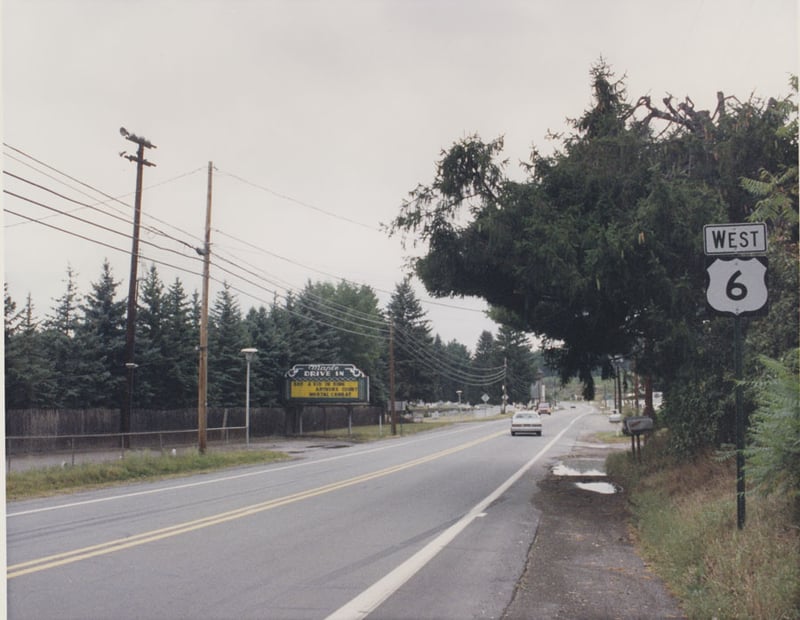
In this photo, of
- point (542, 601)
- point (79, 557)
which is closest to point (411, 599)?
point (542, 601)

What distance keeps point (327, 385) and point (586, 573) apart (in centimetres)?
4143

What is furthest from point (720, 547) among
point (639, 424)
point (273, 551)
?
point (639, 424)

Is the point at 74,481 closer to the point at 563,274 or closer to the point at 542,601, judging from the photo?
the point at 563,274

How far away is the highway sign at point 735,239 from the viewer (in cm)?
764

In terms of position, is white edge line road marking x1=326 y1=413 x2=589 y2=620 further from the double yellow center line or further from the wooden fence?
the wooden fence

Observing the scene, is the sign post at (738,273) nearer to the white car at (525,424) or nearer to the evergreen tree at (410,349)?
the white car at (525,424)

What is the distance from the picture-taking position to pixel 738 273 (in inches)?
304

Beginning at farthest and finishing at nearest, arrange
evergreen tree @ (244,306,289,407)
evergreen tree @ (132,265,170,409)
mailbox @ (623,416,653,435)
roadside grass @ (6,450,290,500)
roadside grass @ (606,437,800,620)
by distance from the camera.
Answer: evergreen tree @ (244,306,289,407) < evergreen tree @ (132,265,170,409) < roadside grass @ (6,450,290,500) < mailbox @ (623,416,653,435) < roadside grass @ (606,437,800,620)

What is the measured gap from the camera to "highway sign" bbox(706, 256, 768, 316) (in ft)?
25.0

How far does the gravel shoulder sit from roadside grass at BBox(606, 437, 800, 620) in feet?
0.78

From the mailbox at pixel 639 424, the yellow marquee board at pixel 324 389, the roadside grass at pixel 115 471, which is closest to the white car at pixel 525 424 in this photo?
the yellow marquee board at pixel 324 389

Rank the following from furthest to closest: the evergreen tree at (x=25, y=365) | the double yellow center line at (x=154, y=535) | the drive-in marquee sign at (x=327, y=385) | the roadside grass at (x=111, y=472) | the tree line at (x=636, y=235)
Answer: the drive-in marquee sign at (x=327, y=385) < the evergreen tree at (x=25, y=365) < the roadside grass at (x=111, y=472) < the tree line at (x=636, y=235) < the double yellow center line at (x=154, y=535)

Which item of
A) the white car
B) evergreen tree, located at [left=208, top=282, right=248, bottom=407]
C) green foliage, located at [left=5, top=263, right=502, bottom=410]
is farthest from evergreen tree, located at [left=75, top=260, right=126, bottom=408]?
the white car

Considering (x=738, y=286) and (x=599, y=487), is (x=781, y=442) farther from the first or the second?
(x=599, y=487)
